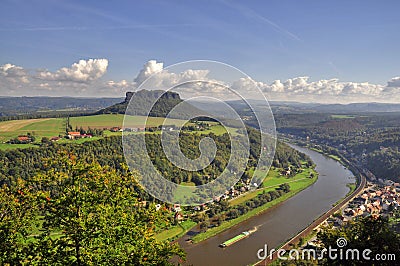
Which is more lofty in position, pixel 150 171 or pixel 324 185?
pixel 150 171

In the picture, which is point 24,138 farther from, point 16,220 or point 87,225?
point 87,225

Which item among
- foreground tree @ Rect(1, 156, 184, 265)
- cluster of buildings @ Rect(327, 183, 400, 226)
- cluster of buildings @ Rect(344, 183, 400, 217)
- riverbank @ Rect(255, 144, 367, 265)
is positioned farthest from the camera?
cluster of buildings @ Rect(344, 183, 400, 217)

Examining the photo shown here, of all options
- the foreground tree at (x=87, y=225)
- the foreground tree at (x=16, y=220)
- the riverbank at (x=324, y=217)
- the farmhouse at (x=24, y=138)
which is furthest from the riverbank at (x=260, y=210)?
the farmhouse at (x=24, y=138)

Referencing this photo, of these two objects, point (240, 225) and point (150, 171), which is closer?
point (150, 171)

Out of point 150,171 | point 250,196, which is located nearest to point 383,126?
point 250,196

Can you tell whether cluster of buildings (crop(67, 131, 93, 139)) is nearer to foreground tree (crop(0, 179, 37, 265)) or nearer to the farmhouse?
the farmhouse

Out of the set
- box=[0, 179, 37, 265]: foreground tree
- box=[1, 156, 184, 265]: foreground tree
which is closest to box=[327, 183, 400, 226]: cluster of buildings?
box=[1, 156, 184, 265]: foreground tree

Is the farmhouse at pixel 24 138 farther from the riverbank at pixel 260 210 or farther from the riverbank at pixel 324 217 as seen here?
the riverbank at pixel 324 217

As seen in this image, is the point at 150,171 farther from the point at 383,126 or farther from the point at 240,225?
the point at 383,126
